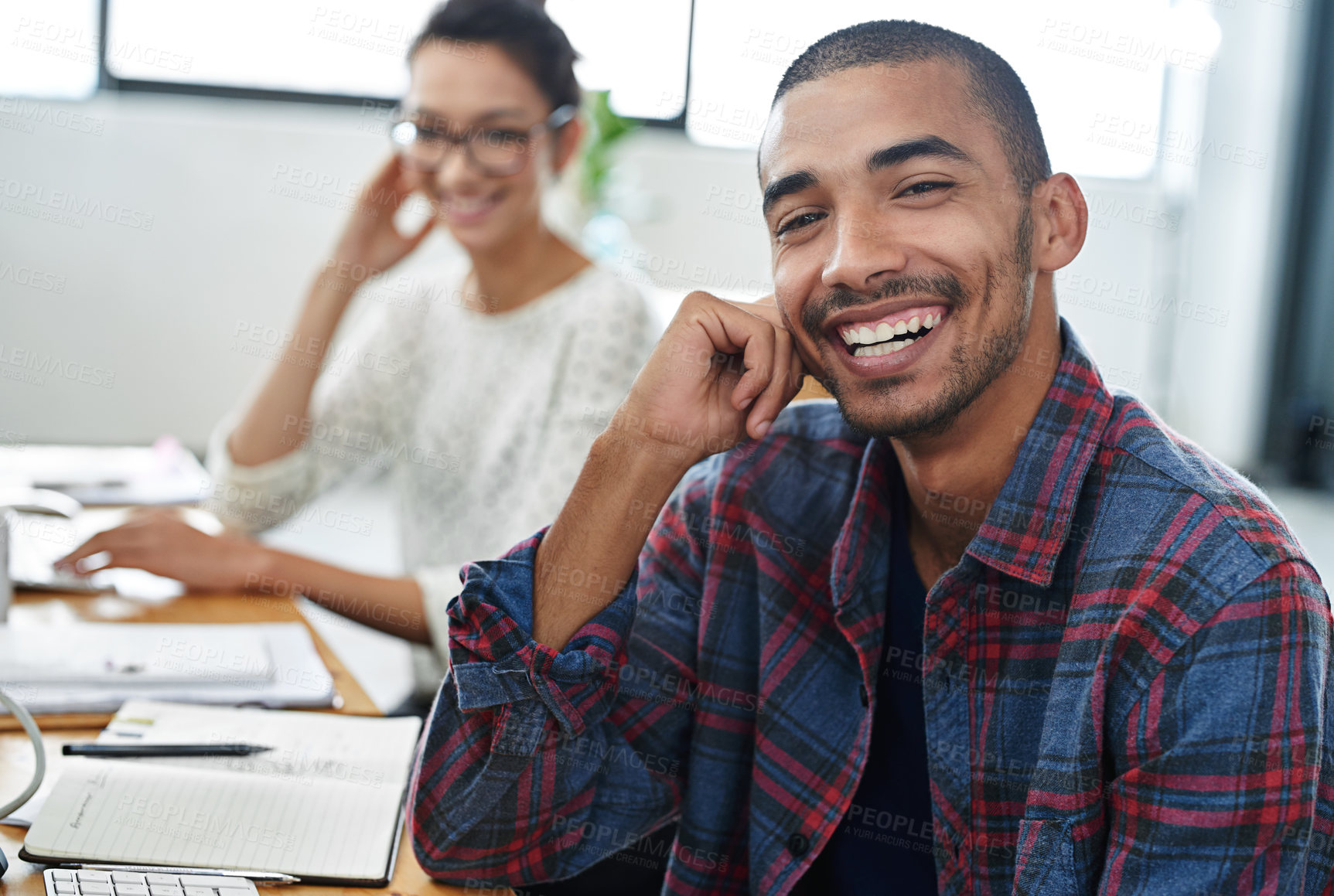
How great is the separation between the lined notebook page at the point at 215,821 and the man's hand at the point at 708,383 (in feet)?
1.39

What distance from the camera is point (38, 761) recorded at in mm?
962

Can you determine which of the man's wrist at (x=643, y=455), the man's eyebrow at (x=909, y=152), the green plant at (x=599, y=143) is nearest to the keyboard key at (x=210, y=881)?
the man's wrist at (x=643, y=455)

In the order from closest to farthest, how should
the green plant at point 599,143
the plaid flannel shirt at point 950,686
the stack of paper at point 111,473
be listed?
1. the plaid flannel shirt at point 950,686
2. the stack of paper at point 111,473
3. the green plant at point 599,143

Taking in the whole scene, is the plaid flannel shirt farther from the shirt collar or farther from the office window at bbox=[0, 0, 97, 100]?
the office window at bbox=[0, 0, 97, 100]

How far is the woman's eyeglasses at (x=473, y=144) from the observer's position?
1.92 meters

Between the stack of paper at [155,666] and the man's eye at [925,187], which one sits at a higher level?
the man's eye at [925,187]

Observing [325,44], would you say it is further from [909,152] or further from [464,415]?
[909,152]

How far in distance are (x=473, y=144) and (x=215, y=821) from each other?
4.21ft

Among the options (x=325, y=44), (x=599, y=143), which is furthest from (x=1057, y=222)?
(x=325, y=44)

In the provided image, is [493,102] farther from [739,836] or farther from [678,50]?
[678,50]

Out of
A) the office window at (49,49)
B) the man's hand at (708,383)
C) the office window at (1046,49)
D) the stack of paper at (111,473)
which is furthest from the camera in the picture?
the office window at (1046,49)

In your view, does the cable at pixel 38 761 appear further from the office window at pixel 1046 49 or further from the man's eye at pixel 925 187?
the office window at pixel 1046 49

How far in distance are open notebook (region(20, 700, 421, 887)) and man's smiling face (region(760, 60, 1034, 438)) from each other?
22.1 inches

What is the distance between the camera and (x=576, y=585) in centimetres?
108
